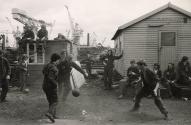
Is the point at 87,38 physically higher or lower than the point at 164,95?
higher

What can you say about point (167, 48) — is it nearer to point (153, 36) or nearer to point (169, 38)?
point (169, 38)

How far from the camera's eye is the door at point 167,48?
1748 centimetres

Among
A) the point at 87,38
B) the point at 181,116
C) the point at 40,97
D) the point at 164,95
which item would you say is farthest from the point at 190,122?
the point at 87,38

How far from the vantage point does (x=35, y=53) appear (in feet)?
58.7

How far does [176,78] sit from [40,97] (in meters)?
5.72

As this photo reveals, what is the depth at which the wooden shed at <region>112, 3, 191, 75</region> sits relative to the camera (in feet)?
57.4

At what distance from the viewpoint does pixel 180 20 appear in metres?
17.5

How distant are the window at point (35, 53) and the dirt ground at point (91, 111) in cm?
384

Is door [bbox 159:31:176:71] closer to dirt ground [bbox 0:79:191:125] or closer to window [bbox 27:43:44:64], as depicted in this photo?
dirt ground [bbox 0:79:191:125]

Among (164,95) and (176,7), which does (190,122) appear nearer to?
(164,95)

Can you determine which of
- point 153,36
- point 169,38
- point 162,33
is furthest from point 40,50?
point 169,38

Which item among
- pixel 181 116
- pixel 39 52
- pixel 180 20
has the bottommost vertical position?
pixel 181 116

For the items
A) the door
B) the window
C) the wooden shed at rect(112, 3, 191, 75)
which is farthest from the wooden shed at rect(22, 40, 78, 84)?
the door

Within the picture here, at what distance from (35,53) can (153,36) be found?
628cm
